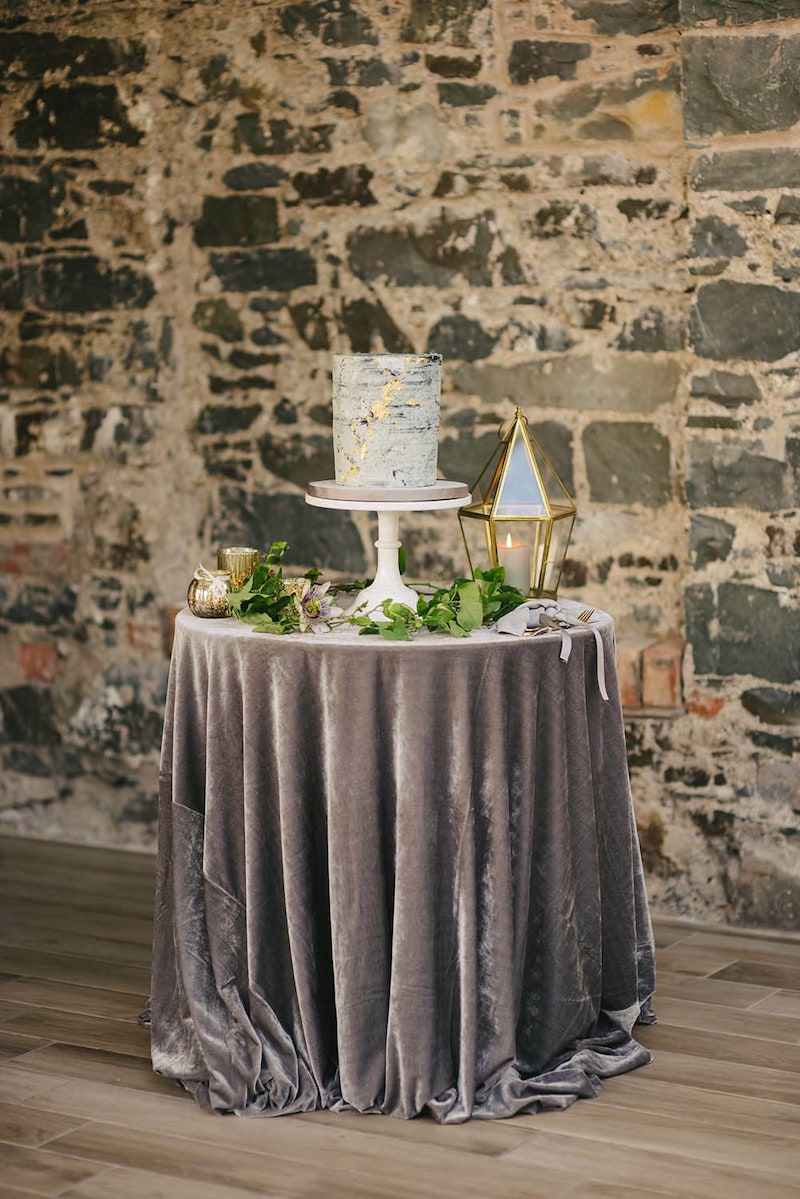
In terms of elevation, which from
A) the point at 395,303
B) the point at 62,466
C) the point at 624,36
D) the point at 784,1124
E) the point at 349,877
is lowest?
the point at 784,1124

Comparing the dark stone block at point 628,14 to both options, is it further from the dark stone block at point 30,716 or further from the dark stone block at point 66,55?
the dark stone block at point 30,716

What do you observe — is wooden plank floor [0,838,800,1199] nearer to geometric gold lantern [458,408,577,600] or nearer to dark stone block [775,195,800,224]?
geometric gold lantern [458,408,577,600]

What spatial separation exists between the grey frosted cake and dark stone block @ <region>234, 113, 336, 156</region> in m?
1.62

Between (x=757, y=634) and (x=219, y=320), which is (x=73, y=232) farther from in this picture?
(x=757, y=634)

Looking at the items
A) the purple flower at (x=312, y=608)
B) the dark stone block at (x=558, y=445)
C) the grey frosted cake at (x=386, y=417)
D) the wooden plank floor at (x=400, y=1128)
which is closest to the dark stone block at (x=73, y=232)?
the dark stone block at (x=558, y=445)

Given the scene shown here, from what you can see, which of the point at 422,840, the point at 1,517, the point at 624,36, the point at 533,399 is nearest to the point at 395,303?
the point at 533,399

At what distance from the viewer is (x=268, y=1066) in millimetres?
2637

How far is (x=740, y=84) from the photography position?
136 inches

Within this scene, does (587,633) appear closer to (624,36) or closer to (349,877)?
(349,877)

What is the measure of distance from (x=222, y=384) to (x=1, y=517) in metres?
0.83

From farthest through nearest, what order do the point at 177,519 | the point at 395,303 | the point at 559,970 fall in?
the point at 177,519, the point at 395,303, the point at 559,970

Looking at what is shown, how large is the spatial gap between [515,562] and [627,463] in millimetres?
1093

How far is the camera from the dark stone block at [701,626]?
3.66 m

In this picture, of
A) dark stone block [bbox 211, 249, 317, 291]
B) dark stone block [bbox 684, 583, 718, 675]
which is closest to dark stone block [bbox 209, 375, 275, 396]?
dark stone block [bbox 211, 249, 317, 291]
